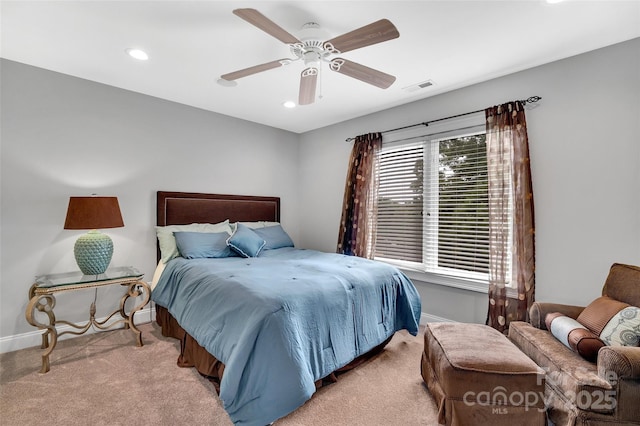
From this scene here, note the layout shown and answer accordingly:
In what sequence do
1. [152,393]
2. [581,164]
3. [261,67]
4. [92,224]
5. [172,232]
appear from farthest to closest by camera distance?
[172,232], [92,224], [581,164], [261,67], [152,393]

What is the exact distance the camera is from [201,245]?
3.19m

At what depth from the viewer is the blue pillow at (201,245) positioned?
310 cm

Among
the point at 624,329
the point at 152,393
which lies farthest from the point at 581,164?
the point at 152,393

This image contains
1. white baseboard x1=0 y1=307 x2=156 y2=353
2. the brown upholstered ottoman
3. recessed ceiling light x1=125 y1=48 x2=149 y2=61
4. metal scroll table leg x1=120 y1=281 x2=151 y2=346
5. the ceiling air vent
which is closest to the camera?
the brown upholstered ottoman

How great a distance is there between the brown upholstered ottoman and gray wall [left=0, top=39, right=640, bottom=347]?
4.32ft

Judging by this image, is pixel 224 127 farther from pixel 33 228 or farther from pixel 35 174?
pixel 33 228

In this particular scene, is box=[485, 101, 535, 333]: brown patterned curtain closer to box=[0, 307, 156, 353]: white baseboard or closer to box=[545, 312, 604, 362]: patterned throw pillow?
box=[545, 312, 604, 362]: patterned throw pillow

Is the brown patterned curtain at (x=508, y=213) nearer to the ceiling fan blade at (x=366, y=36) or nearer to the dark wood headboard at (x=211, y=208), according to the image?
the ceiling fan blade at (x=366, y=36)

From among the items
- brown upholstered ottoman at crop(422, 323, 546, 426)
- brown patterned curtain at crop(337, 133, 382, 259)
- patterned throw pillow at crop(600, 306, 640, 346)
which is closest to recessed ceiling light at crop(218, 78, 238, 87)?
brown patterned curtain at crop(337, 133, 382, 259)

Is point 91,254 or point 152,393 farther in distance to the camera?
point 91,254

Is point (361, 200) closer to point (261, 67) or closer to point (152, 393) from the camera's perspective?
point (261, 67)

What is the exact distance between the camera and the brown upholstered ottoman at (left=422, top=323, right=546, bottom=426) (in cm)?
155

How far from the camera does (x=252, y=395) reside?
164 cm

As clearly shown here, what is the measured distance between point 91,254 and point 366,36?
289 cm
